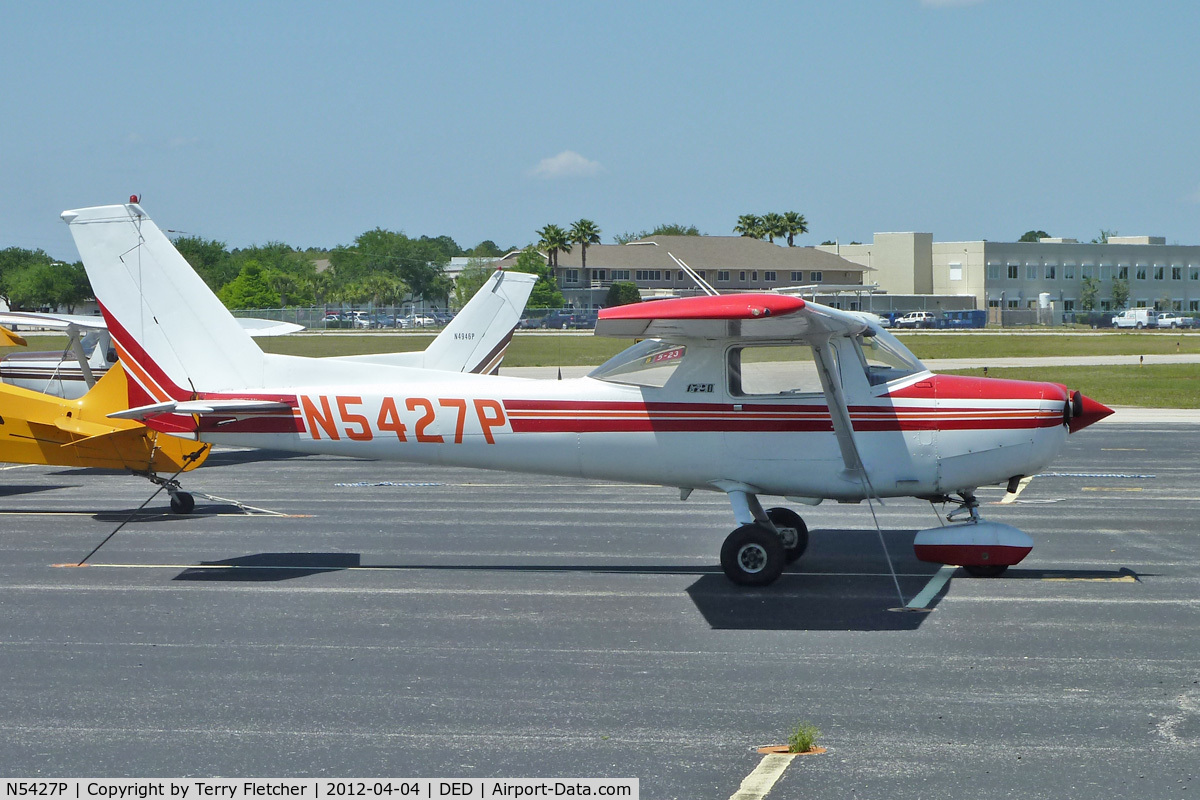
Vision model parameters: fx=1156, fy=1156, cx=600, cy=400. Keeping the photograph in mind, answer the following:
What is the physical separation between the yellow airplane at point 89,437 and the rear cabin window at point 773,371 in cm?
644

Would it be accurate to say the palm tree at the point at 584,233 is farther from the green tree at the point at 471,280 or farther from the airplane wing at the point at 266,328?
the airplane wing at the point at 266,328

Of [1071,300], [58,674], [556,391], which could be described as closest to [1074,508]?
[556,391]

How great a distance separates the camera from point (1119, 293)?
114562 mm

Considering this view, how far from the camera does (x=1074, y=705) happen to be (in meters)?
6.45

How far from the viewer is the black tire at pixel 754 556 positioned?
927cm

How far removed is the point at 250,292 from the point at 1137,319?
245 ft

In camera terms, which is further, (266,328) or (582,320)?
(582,320)

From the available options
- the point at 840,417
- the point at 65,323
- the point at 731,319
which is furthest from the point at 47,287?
the point at 731,319

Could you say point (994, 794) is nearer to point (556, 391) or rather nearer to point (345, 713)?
point (345, 713)

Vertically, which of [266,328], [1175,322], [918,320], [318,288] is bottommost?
[1175,322]

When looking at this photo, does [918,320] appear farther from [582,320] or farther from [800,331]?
[800,331]

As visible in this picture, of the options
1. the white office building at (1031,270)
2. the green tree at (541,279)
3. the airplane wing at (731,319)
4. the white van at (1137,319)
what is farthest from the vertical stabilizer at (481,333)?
the white office building at (1031,270)

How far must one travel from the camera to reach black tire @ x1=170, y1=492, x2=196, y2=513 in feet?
43.6

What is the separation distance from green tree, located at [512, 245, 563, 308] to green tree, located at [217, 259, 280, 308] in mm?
21458
